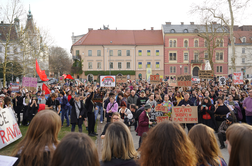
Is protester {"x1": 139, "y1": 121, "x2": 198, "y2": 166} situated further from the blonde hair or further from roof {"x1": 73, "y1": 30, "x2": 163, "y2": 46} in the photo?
roof {"x1": 73, "y1": 30, "x2": 163, "y2": 46}

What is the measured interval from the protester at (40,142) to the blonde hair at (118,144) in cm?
67

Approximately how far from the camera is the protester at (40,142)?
2.21m

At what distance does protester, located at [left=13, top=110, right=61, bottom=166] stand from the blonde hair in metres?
0.67

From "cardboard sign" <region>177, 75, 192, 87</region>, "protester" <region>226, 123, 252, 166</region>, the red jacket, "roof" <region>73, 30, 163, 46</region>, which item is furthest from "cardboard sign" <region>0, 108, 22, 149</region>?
"roof" <region>73, 30, 163, 46</region>

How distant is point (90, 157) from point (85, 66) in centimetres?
5830

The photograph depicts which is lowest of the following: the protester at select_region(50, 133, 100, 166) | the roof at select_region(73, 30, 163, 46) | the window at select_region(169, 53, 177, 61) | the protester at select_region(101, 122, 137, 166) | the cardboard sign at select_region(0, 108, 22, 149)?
the cardboard sign at select_region(0, 108, 22, 149)

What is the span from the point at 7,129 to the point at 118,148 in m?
6.72

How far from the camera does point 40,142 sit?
2.32 meters

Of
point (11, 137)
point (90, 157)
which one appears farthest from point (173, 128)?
point (11, 137)

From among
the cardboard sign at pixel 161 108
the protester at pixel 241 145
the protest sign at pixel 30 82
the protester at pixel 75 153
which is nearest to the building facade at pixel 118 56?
the protest sign at pixel 30 82

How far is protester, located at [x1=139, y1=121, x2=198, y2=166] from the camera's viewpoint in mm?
2047

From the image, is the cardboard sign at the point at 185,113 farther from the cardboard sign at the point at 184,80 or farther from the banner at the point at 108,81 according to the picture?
the banner at the point at 108,81

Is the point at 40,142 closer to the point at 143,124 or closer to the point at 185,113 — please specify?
the point at 143,124

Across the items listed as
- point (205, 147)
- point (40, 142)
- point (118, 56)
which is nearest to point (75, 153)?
point (40, 142)
